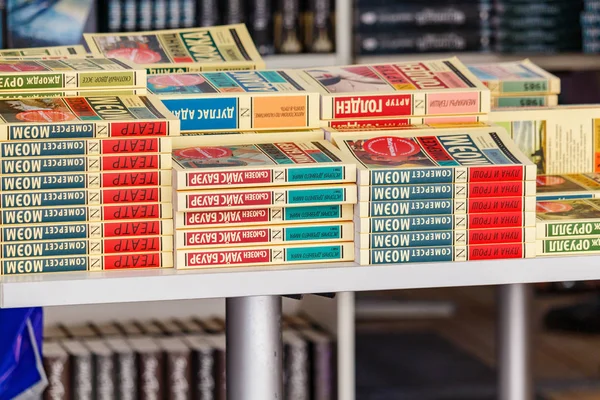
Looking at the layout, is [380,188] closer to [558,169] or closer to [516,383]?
[558,169]

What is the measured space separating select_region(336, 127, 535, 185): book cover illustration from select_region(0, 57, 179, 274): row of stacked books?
24 centimetres

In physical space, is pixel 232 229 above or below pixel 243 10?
below

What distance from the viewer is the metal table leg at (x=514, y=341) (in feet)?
5.52

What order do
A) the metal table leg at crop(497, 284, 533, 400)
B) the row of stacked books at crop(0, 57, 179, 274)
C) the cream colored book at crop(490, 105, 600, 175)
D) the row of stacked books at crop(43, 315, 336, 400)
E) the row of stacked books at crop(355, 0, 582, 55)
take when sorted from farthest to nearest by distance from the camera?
1. the row of stacked books at crop(355, 0, 582, 55)
2. the row of stacked books at crop(43, 315, 336, 400)
3. the metal table leg at crop(497, 284, 533, 400)
4. the cream colored book at crop(490, 105, 600, 175)
5. the row of stacked books at crop(0, 57, 179, 274)

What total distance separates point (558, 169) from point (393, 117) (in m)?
0.27

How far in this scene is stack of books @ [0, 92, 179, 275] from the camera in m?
1.16

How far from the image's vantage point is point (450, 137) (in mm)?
1290

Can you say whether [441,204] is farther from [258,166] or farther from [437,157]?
[258,166]

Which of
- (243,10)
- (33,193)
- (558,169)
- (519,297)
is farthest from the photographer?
(243,10)

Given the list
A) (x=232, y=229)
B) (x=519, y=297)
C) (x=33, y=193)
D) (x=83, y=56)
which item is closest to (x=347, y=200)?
(x=232, y=229)

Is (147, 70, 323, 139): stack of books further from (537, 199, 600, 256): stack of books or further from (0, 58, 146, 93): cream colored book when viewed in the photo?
(537, 199, 600, 256): stack of books

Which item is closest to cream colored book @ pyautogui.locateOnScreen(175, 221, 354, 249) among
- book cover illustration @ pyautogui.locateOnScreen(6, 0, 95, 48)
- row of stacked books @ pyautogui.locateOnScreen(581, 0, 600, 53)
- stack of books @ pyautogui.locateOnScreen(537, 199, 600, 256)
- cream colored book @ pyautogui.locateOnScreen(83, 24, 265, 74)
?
stack of books @ pyautogui.locateOnScreen(537, 199, 600, 256)

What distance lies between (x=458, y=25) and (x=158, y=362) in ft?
3.35

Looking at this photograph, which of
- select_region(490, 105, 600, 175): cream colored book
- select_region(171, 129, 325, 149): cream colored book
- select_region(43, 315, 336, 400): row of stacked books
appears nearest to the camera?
select_region(171, 129, 325, 149): cream colored book
